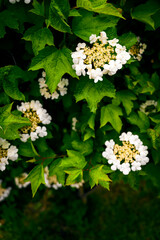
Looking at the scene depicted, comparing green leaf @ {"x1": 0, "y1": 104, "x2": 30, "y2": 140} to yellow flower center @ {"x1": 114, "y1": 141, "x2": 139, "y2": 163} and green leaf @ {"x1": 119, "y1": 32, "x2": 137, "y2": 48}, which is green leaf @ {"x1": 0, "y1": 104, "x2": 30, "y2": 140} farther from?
green leaf @ {"x1": 119, "y1": 32, "x2": 137, "y2": 48}

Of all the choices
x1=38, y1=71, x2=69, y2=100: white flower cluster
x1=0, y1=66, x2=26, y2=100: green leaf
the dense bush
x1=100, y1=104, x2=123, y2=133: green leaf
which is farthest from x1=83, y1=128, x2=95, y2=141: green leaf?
x1=0, y1=66, x2=26, y2=100: green leaf

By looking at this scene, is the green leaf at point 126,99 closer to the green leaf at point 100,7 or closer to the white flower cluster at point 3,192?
the green leaf at point 100,7

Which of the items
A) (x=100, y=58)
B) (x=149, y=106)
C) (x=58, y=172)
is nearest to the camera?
(x=100, y=58)

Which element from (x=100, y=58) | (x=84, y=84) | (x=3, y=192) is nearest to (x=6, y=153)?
(x=84, y=84)

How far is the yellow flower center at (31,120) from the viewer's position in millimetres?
2131

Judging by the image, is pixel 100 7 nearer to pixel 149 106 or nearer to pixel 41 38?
pixel 41 38

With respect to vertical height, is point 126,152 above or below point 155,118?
below

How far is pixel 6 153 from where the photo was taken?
205 cm

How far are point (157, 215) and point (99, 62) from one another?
11.8ft

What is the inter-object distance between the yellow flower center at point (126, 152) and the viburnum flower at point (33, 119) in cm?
72

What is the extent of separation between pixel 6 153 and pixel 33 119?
40 cm

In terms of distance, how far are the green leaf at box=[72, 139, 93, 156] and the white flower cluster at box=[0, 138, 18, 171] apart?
1.86 feet

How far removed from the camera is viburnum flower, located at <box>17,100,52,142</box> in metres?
2.13

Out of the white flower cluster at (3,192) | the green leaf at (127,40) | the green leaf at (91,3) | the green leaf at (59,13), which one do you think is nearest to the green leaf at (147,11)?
the green leaf at (127,40)
